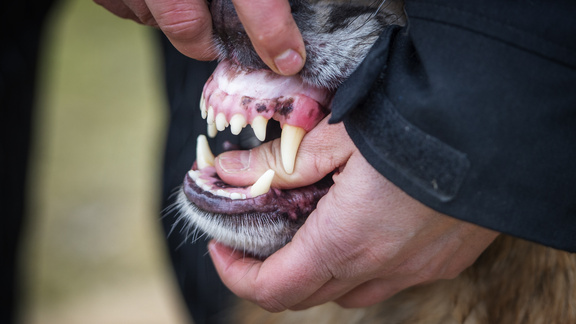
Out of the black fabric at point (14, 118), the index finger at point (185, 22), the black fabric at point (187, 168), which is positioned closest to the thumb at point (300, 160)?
the index finger at point (185, 22)

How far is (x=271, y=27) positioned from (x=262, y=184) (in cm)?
28

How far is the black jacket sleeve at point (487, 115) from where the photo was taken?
2.17 ft

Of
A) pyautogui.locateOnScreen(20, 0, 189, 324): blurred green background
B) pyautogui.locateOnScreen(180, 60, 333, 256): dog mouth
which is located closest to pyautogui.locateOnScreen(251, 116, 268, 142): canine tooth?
pyautogui.locateOnScreen(180, 60, 333, 256): dog mouth

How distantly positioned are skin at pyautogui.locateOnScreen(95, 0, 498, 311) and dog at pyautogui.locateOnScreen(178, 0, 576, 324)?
4 cm

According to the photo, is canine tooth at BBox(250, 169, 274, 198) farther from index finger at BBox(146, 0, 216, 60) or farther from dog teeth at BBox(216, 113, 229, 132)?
index finger at BBox(146, 0, 216, 60)

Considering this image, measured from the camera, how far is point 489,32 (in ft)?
2.20

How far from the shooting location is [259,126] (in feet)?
3.02

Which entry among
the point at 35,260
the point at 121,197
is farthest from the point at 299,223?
the point at 121,197

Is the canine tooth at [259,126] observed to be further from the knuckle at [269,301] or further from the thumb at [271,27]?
the knuckle at [269,301]

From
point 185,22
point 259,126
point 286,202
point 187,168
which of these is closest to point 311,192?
point 286,202

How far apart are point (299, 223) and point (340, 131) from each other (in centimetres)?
22

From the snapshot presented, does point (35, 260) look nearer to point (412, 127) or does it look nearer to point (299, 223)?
point (299, 223)

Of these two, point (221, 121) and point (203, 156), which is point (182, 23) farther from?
point (203, 156)

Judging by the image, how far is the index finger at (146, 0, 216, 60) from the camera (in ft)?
2.72
